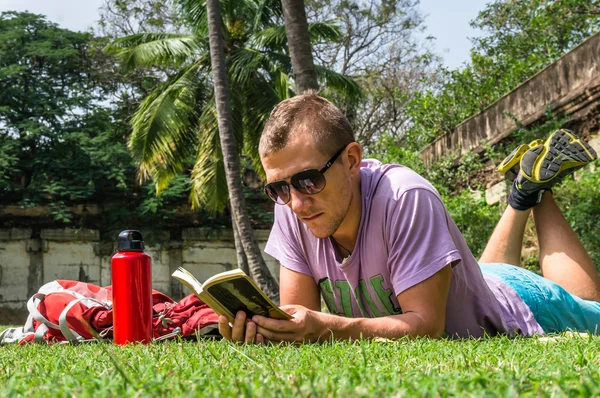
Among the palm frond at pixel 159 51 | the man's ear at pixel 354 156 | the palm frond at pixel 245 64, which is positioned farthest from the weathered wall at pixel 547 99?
the man's ear at pixel 354 156

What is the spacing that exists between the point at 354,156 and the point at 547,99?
9.19 m

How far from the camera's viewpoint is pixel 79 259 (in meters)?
19.4

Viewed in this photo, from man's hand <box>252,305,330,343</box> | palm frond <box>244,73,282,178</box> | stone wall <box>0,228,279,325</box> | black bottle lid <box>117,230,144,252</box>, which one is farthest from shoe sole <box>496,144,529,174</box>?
stone wall <box>0,228,279,325</box>

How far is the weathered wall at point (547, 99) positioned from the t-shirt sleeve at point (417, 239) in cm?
806

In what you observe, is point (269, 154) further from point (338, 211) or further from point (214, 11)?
point (214, 11)

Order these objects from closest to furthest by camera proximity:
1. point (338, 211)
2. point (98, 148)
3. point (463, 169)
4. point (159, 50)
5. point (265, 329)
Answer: point (265, 329), point (338, 211), point (463, 169), point (159, 50), point (98, 148)

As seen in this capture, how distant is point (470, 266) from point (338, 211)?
2.38 ft

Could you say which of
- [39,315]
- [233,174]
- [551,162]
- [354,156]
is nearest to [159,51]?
[233,174]

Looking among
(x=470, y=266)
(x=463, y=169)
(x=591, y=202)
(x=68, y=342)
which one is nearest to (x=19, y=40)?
(x=463, y=169)

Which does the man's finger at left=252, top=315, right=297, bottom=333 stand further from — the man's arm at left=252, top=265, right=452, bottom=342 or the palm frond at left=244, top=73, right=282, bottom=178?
the palm frond at left=244, top=73, right=282, bottom=178

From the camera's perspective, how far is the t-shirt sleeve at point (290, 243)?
11.7 ft

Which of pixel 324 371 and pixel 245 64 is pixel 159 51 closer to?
pixel 245 64

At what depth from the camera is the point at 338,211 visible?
3.27m

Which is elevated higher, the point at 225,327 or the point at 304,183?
the point at 304,183
